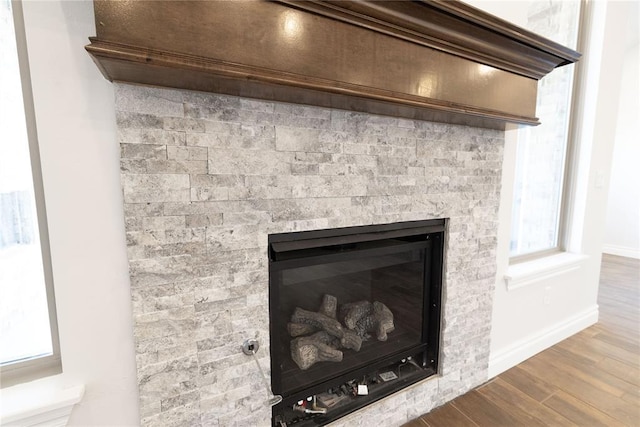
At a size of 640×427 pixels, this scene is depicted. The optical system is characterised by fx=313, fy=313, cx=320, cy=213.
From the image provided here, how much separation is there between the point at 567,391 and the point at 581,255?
1135 millimetres

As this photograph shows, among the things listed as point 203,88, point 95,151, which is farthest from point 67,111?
point 203,88

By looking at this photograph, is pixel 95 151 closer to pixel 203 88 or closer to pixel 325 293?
pixel 203 88

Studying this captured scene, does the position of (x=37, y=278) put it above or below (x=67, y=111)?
below

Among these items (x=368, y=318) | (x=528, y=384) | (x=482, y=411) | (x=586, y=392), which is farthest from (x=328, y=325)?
(x=586, y=392)

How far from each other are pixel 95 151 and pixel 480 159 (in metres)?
1.62

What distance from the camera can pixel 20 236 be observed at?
862 mm

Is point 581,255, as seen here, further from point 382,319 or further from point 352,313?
point 352,313

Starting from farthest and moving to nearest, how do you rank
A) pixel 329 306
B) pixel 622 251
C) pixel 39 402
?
1. pixel 622 251
2. pixel 329 306
3. pixel 39 402

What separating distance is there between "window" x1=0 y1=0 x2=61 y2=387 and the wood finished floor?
60.0 inches

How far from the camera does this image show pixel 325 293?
4.81ft

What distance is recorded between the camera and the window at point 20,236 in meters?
→ 0.82

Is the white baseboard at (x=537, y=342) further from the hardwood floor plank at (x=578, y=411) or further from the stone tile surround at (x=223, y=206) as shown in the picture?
the stone tile surround at (x=223, y=206)

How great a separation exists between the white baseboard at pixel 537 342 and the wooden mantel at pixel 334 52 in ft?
4.78

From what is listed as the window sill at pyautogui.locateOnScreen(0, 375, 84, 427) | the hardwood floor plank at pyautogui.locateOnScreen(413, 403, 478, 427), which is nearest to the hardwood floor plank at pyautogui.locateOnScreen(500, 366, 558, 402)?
the hardwood floor plank at pyautogui.locateOnScreen(413, 403, 478, 427)
